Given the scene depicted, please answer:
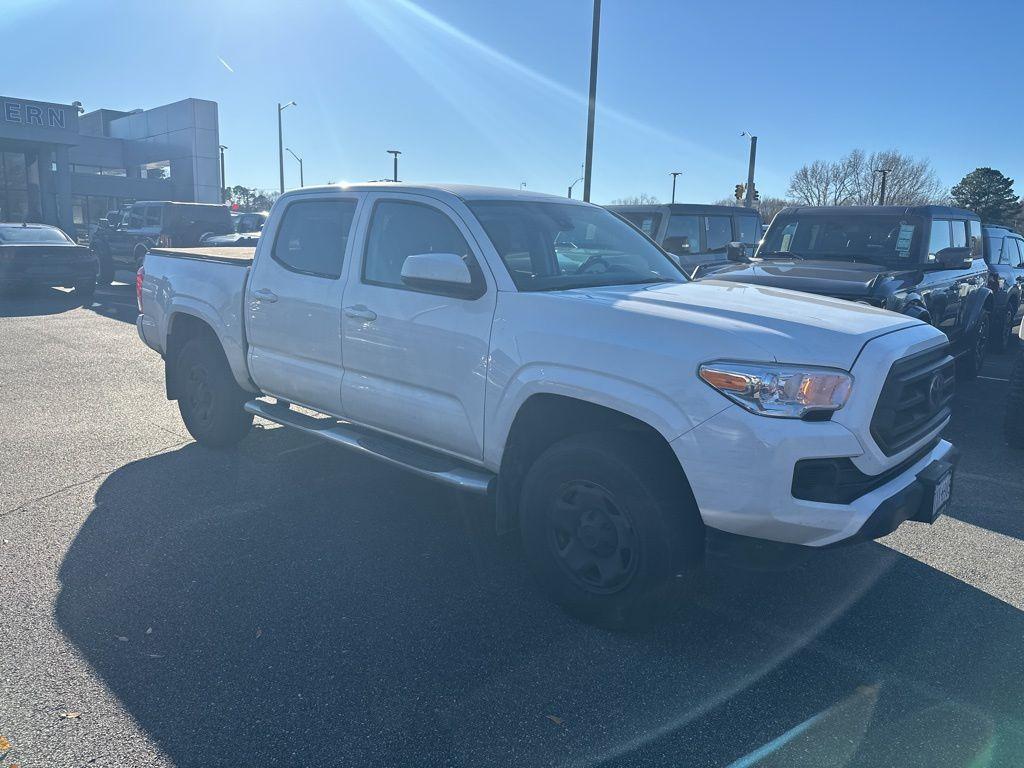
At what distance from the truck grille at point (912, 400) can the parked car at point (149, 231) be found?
60.4 ft

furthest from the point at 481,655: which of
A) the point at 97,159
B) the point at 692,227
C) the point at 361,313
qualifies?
the point at 97,159

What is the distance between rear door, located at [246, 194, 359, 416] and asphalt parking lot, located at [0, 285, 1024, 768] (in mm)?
741

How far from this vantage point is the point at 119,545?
14.0 ft

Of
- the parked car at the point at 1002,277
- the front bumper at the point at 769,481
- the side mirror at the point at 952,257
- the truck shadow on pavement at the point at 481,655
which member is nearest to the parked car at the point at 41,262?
the truck shadow on pavement at the point at 481,655

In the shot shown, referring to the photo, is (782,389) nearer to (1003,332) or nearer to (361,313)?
(361,313)

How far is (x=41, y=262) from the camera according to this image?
50.6ft

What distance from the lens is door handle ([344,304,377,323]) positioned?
4379 mm

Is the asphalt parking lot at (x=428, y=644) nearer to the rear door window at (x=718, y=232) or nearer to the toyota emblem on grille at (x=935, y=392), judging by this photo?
the toyota emblem on grille at (x=935, y=392)

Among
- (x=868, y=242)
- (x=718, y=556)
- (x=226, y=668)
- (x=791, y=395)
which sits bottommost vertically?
(x=226, y=668)

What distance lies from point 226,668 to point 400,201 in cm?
260

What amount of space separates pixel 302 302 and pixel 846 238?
6047 millimetres

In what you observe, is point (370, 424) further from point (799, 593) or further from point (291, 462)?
point (799, 593)

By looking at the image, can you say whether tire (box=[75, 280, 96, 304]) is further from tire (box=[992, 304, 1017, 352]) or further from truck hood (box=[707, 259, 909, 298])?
tire (box=[992, 304, 1017, 352])

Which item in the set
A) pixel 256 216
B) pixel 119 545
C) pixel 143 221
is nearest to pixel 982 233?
pixel 119 545
